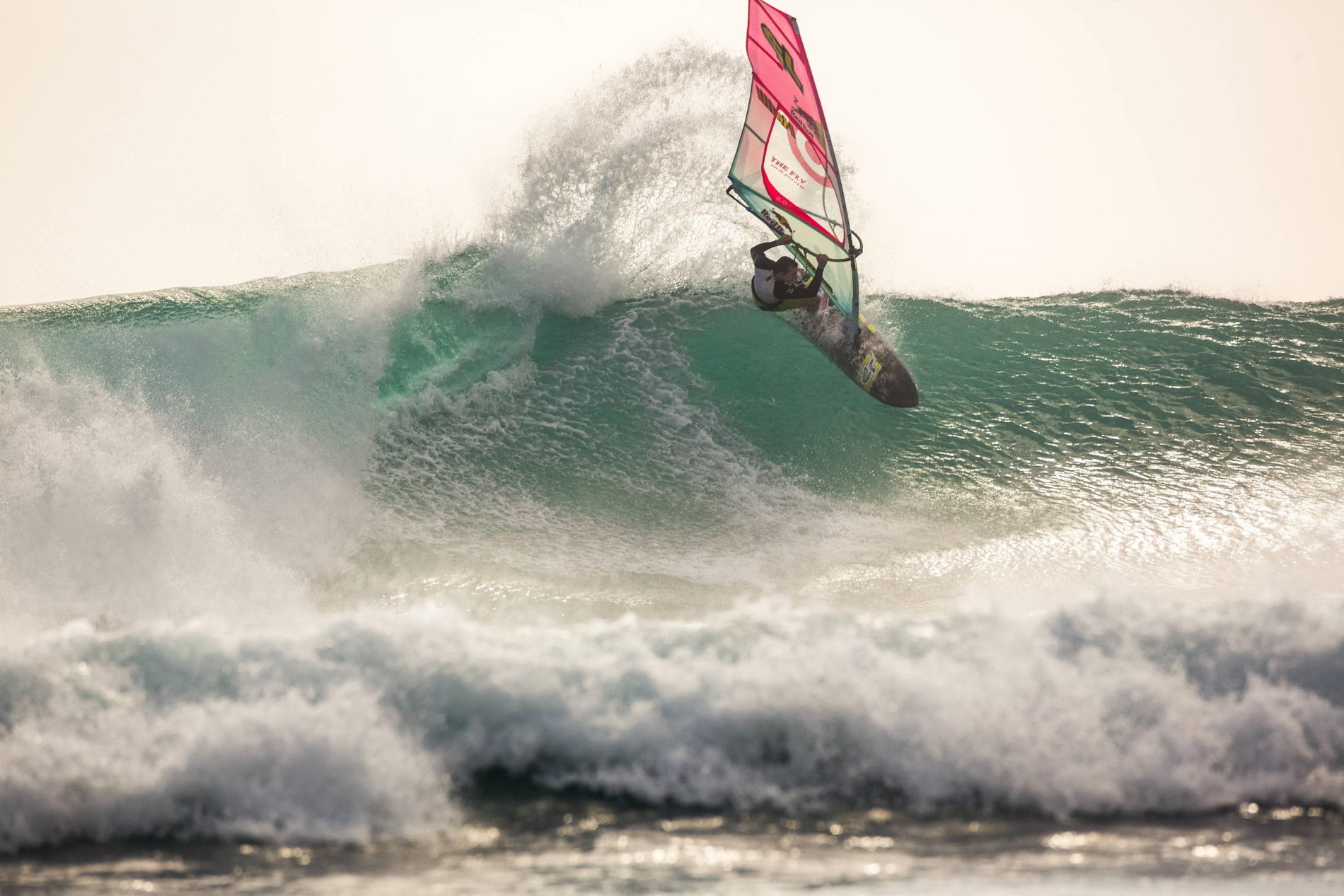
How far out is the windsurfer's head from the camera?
7.19 metres

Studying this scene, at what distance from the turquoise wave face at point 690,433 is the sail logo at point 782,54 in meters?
2.13

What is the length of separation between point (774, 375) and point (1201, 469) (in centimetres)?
318

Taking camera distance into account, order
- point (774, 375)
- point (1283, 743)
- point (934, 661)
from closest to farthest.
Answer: point (1283, 743), point (934, 661), point (774, 375)

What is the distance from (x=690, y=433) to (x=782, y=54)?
2.78 m

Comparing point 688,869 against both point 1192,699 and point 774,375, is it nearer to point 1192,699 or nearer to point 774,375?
point 1192,699

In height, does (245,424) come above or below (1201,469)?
above


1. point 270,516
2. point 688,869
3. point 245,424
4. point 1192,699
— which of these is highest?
point 245,424

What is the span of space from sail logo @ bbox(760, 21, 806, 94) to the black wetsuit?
1.17 metres

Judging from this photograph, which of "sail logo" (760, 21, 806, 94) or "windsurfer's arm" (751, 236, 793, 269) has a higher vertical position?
"sail logo" (760, 21, 806, 94)

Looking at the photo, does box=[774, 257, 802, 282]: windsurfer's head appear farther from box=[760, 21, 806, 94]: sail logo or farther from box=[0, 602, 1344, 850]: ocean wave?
box=[0, 602, 1344, 850]: ocean wave

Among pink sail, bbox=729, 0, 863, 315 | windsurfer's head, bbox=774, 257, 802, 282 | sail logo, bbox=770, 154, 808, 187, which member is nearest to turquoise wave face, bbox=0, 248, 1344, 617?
windsurfer's head, bbox=774, 257, 802, 282

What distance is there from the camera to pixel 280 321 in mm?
7789

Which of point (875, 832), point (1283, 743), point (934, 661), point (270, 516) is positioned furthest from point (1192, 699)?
point (270, 516)

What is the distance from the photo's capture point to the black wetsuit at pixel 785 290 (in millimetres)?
7125
